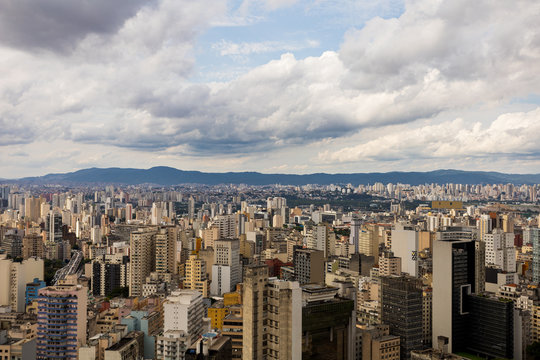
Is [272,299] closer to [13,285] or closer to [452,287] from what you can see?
[452,287]

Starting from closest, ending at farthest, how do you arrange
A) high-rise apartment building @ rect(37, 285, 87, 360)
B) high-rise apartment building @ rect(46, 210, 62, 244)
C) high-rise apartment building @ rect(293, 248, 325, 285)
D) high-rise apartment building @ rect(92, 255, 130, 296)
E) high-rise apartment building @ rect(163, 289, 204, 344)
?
1. high-rise apartment building @ rect(37, 285, 87, 360)
2. high-rise apartment building @ rect(163, 289, 204, 344)
3. high-rise apartment building @ rect(293, 248, 325, 285)
4. high-rise apartment building @ rect(92, 255, 130, 296)
5. high-rise apartment building @ rect(46, 210, 62, 244)

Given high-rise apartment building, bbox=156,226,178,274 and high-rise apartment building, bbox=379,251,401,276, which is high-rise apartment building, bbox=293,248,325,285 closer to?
high-rise apartment building, bbox=379,251,401,276

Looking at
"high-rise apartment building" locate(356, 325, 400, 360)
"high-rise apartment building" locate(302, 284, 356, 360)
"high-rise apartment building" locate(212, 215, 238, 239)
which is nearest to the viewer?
"high-rise apartment building" locate(302, 284, 356, 360)

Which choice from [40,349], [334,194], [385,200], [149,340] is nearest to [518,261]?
[149,340]

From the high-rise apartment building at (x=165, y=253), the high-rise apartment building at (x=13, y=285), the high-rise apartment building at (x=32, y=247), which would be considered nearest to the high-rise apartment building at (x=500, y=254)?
the high-rise apartment building at (x=165, y=253)

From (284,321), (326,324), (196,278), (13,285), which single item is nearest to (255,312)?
(284,321)

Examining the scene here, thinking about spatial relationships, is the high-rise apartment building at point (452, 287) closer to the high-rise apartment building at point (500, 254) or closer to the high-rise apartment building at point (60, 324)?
the high-rise apartment building at point (60, 324)

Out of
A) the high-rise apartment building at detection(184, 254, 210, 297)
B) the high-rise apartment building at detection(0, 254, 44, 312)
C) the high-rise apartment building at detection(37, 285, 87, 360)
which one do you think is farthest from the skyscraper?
the high-rise apartment building at detection(0, 254, 44, 312)
